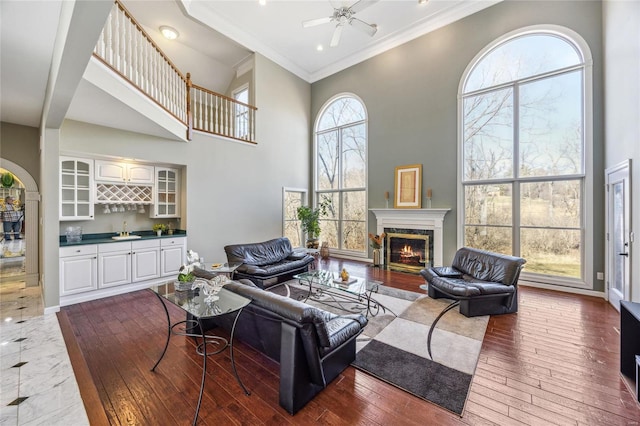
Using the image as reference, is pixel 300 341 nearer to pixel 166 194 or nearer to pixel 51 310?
pixel 51 310

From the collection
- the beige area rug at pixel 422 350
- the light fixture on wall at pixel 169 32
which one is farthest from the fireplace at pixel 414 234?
the light fixture on wall at pixel 169 32

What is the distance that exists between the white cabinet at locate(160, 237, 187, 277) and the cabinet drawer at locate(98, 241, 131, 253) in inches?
21.8

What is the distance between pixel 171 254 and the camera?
513 centimetres

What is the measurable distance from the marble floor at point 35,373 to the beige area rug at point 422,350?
2.40m

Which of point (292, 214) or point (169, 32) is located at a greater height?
point (169, 32)

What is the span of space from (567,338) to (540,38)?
531cm

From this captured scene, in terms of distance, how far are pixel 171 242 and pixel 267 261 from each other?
1.94 m

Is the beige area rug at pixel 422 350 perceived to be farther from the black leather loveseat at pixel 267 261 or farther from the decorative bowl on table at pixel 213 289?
the decorative bowl on table at pixel 213 289

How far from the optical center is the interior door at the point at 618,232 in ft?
11.1

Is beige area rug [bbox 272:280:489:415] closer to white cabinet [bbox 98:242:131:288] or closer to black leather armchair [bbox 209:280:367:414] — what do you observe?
black leather armchair [bbox 209:280:367:414]

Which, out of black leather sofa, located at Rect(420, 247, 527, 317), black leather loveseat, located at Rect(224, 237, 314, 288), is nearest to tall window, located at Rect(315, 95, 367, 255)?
black leather loveseat, located at Rect(224, 237, 314, 288)

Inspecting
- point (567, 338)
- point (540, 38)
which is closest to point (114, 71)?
point (567, 338)

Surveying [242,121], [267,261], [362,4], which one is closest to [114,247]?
[267,261]

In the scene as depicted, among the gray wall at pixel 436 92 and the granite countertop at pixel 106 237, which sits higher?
the gray wall at pixel 436 92
